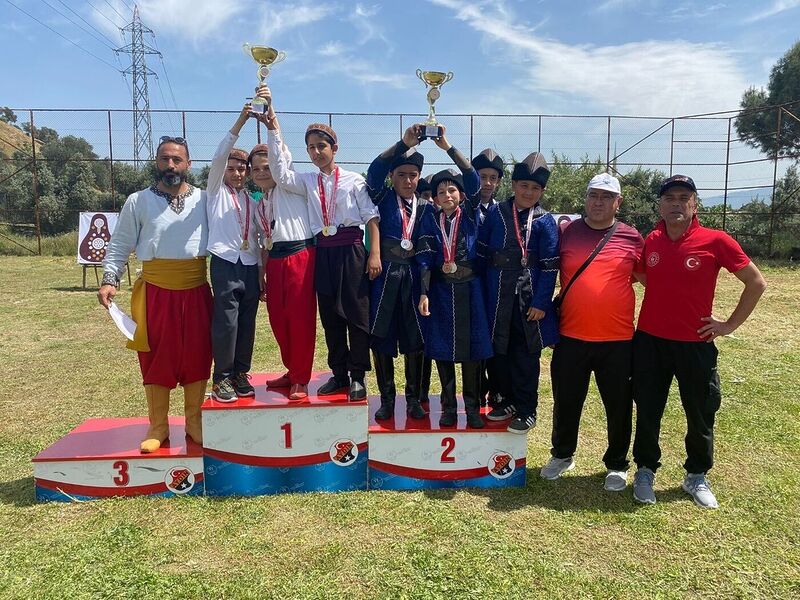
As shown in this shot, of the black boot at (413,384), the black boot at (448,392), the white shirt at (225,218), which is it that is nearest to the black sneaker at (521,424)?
the black boot at (448,392)

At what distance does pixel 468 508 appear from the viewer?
3.40 meters

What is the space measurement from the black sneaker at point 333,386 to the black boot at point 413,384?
445 mm

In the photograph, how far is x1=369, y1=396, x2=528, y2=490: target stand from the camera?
11.8 ft

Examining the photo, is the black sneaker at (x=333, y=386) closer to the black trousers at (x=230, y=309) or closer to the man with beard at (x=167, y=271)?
the black trousers at (x=230, y=309)

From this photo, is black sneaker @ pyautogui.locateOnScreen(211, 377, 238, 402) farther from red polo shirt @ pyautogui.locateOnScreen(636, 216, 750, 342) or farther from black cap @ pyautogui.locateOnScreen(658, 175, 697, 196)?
black cap @ pyautogui.locateOnScreen(658, 175, 697, 196)

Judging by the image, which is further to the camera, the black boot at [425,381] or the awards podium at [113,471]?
the black boot at [425,381]

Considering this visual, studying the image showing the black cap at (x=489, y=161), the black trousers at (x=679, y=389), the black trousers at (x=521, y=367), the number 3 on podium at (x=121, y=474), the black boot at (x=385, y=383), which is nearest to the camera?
the black trousers at (x=679, y=389)

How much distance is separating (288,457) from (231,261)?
1.31 m

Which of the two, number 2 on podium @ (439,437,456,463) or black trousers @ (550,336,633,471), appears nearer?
black trousers @ (550,336,633,471)

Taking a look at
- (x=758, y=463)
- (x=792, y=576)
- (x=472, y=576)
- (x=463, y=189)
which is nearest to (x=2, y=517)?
(x=472, y=576)

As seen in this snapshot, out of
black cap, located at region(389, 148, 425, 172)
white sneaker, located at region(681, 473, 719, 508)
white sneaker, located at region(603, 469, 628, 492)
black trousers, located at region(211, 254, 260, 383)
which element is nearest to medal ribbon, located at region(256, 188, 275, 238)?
black trousers, located at region(211, 254, 260, 383)

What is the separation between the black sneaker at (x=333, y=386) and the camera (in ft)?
12.4

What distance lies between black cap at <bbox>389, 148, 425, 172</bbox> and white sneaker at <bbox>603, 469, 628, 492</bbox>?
2413mm

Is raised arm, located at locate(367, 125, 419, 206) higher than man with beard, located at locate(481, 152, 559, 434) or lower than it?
higher
